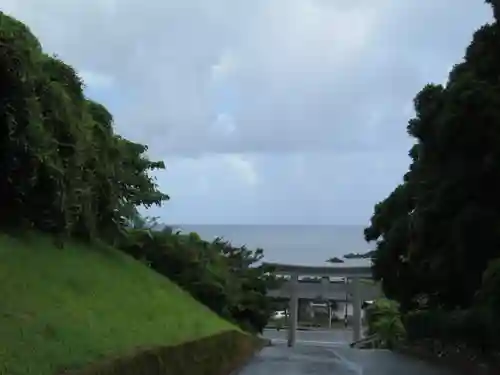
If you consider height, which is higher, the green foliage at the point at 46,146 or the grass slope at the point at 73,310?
the green foliage at the point at 46,146

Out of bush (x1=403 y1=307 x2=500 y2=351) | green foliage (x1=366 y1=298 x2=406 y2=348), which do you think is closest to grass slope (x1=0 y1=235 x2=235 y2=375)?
bush (x1=403 y1=307 x2=500 y2=351)

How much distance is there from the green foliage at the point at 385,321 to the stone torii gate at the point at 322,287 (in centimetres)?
120

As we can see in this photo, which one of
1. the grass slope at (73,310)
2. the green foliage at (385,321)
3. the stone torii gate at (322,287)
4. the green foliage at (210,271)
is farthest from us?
the stone torii gate at (322,287)

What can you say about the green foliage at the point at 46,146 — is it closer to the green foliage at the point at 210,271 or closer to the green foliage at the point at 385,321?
the green foliage at the point at 210,271

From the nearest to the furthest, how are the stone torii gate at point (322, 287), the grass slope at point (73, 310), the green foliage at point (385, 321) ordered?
the grass slope at point (73, 310) < the green foliage at point (385, 321) < the stone torii gate at point (322, 287)

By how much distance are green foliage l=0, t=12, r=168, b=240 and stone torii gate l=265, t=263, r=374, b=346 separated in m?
37.0

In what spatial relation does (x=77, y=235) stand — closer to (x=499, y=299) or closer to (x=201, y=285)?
(x=499, y=299)

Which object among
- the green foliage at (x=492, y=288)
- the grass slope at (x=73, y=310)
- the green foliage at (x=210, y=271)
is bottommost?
the grass slope at (x=73, y=310)

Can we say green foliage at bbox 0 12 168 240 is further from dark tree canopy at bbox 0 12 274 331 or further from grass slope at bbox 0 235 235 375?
grass slope at bbox 0 235 235 375

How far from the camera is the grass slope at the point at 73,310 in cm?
843

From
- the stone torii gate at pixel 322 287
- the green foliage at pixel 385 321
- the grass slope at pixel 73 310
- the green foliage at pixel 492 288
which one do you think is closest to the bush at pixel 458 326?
the green foliage at pixel 492 288

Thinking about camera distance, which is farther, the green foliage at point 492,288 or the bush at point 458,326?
the bush at point 458,326

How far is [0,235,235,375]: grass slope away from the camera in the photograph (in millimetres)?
8430

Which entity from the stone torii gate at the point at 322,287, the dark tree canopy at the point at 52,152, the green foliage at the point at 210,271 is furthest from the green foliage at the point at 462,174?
the stone torii gate at the point at 322,287
